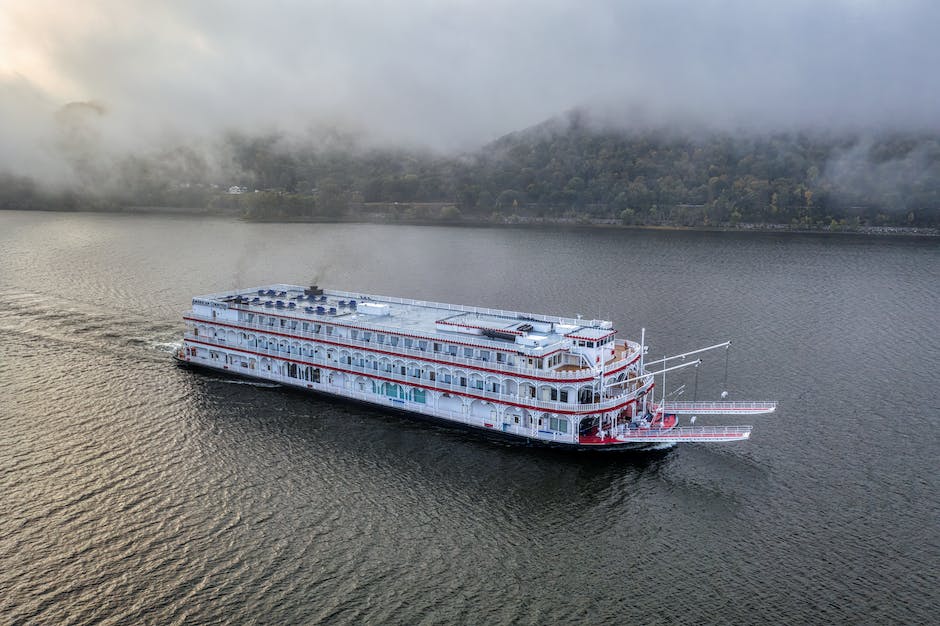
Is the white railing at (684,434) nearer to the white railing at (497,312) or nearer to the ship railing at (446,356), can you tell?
the ship railing at (446,356)

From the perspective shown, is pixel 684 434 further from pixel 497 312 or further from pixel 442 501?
pixel 497 312

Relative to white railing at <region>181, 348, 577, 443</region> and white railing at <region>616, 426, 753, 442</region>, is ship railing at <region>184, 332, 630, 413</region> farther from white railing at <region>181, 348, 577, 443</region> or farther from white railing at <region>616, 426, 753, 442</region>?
white railing at <region>616, 426, 753, 442</region>

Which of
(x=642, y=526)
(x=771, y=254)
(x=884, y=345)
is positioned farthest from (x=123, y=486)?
(x=771, y=254)

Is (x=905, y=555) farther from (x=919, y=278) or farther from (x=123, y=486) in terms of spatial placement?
(x=919, y=278)

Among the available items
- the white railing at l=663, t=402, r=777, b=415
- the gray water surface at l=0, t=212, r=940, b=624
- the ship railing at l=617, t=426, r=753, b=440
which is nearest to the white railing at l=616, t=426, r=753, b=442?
the ship railing at l=617, t=426, r=753, b=440

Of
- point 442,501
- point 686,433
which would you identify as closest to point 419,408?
point 442,501
